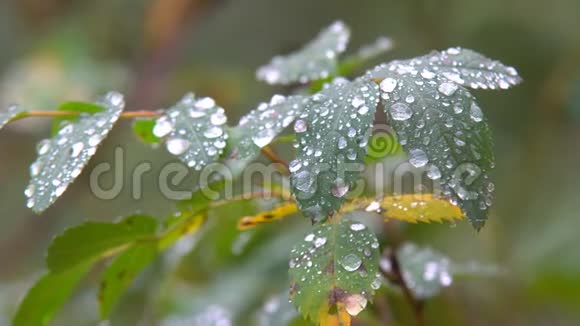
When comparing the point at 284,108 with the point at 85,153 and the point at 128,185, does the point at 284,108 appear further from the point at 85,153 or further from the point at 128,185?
the point at 128,185

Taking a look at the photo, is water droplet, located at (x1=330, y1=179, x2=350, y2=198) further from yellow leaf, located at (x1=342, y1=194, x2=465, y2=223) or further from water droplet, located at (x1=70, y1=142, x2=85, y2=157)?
water droplet, located at (x1=70, y1=142, x2=85, y2=157)

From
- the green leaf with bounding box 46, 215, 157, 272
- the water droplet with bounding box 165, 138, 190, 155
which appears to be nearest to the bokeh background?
the green leaf with bounding box 46, 215, 157, 272

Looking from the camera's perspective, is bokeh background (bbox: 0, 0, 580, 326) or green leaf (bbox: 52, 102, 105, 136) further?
bokeh background (bbox: 0, 0, 580, 326)

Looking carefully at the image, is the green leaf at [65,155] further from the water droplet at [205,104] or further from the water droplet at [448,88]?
the water droplet at [448,88]

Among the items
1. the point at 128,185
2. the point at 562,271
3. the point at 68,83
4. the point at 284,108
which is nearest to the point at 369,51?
the point at 284,108

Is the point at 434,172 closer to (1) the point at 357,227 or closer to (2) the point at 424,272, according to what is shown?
(1) the point at 357,227

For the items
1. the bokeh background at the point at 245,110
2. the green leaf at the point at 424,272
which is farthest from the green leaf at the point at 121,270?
the green leaf at the point at 424,272
